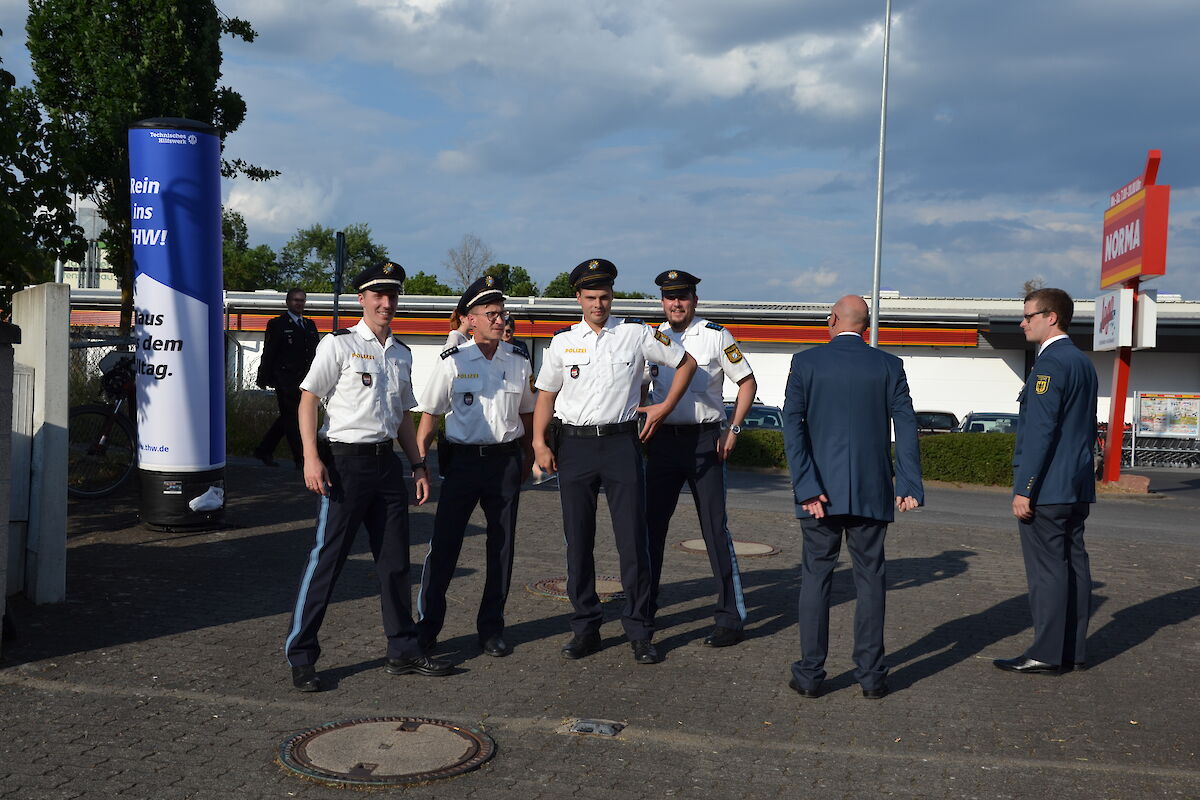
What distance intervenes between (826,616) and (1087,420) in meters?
1.90

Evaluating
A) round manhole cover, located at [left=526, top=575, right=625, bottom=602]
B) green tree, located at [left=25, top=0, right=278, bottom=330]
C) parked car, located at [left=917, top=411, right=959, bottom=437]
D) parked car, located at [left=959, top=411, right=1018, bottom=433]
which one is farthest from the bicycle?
parked car, located at [left=917, top=411, right=959, bottom=437]

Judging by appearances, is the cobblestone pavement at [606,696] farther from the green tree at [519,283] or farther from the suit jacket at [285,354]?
the green tree at [519,283]

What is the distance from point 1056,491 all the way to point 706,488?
6.24 feet

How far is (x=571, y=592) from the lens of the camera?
6.31 metres

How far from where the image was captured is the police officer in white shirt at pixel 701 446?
666cm

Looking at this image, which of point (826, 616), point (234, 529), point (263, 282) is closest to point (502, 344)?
point (826, 616)

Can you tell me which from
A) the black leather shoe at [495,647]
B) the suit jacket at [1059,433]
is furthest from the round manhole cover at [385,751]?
the suit jacket at [1059,433]

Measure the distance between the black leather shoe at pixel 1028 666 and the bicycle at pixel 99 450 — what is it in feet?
25.3

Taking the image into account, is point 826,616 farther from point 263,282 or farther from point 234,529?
point 263,282

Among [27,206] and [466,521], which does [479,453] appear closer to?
[466,521]

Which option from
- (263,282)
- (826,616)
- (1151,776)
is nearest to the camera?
(1151,776)

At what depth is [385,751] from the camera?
468 cm

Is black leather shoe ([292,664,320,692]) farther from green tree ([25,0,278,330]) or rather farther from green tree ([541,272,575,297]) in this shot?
green tree ([541,272,575,297])

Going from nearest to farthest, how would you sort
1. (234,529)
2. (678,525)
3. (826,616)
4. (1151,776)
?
(1151,776) < (826,616) < (234,529) < (678,525)
